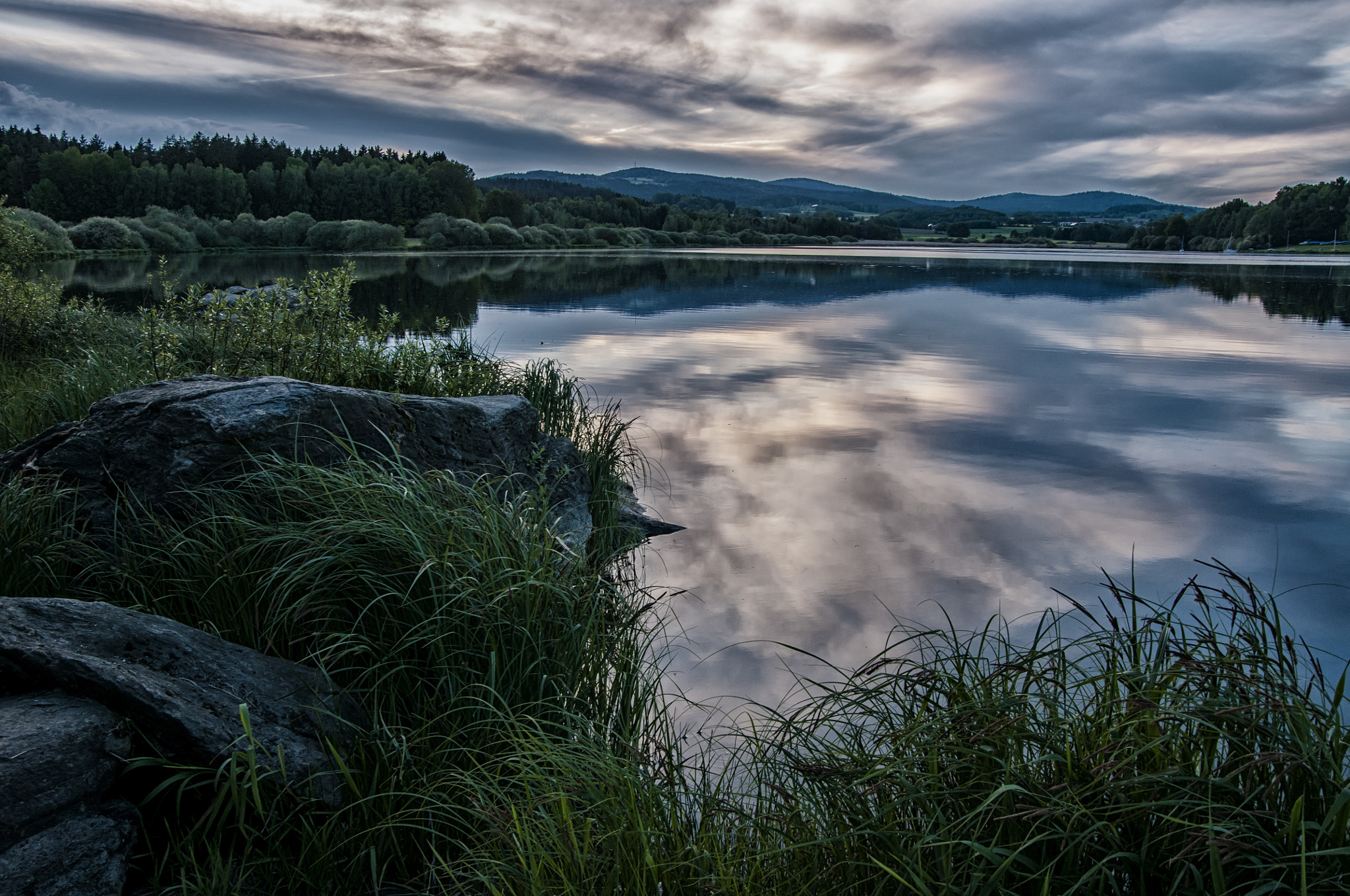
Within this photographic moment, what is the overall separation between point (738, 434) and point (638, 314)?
15.7 meters

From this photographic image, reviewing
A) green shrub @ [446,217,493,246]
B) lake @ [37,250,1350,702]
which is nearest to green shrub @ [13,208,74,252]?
lake @ [37,250,1350,702]

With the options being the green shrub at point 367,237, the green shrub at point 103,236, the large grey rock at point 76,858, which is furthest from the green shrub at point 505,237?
the large grey rock at point 76,858

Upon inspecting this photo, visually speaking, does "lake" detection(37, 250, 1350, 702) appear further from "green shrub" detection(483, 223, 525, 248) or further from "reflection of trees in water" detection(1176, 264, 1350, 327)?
"green shrub" detection(483, 223, 525, 248)

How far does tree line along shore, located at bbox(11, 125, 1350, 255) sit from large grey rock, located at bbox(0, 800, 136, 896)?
71768mm

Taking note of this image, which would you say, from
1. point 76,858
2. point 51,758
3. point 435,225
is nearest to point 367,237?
point 435,225

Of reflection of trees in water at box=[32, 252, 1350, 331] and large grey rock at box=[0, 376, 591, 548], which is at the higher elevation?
reflection of trees in water at box=[32, 252, 1350, 331]

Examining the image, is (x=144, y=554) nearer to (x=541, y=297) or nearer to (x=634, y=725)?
(x=634, y=725)

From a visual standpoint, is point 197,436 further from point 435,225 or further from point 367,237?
point 435,225

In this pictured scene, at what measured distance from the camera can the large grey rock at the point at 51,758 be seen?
7.39ft

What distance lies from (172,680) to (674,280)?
3834cm

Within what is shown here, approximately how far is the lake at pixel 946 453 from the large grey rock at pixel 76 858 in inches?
117

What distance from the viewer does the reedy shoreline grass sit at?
2270 millimetres

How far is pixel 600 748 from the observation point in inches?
125

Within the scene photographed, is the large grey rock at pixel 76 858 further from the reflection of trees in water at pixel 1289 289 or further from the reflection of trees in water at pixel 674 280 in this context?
the reflection of trees in water at pixel 1289 289
